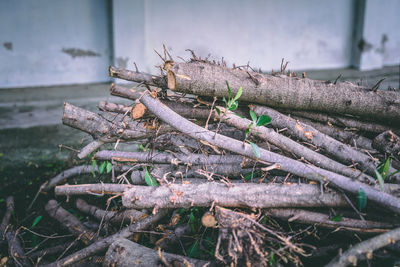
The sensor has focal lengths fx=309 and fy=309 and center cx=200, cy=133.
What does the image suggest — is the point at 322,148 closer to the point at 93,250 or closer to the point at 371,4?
the point at 93,250

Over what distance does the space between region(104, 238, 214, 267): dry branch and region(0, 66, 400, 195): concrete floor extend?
867mm

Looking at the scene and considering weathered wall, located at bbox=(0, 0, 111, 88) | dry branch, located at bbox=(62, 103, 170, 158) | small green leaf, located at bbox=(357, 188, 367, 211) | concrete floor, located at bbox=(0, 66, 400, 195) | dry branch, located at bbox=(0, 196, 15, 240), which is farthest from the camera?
weathered wall, located at bbox=(0, 0, 111, 88)

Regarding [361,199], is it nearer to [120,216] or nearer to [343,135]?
[343,135]

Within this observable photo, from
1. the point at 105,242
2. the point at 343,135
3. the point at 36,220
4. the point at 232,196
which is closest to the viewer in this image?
the point at 232,196

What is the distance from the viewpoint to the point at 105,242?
1715mm

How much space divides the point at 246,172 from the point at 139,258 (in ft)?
2.41

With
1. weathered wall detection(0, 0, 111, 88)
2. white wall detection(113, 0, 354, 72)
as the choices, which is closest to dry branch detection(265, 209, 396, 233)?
white wall detection(113, 0, 354, 72)

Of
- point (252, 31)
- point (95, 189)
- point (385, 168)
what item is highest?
point (252, 31)

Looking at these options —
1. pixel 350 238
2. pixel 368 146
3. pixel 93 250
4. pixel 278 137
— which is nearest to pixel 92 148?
pixel 93 250

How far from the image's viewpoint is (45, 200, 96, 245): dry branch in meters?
1.93

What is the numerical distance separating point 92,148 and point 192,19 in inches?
204

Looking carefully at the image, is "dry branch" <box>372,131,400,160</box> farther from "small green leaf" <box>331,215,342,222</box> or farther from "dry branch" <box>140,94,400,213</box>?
"small green leaf" <box>331,215,342,222</box>

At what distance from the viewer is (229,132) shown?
1915 mm

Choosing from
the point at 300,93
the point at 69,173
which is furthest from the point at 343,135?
the point at 69,173
